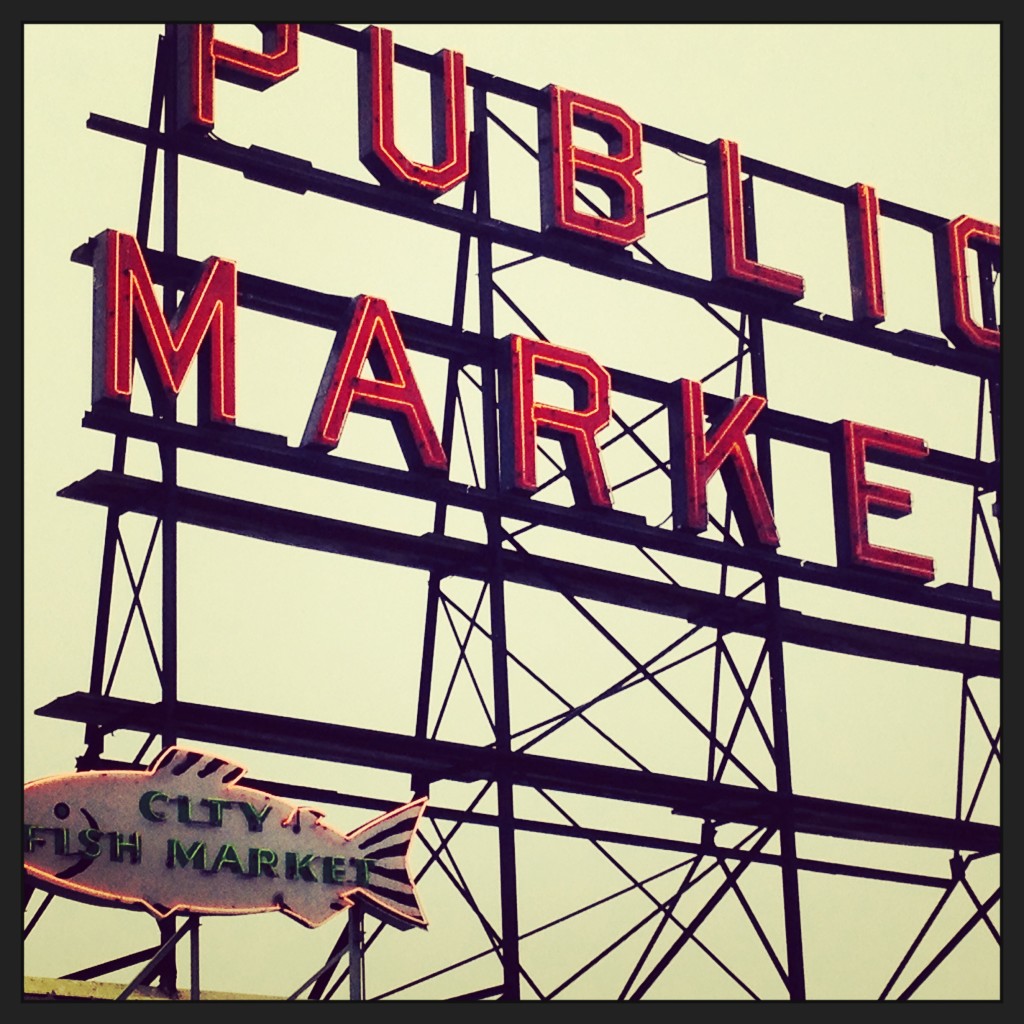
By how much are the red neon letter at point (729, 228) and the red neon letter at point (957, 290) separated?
101 inches

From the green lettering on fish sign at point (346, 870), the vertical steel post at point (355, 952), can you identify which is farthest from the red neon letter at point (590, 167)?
the vertical steel post at point (355, 952)

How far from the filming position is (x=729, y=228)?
1223 inches

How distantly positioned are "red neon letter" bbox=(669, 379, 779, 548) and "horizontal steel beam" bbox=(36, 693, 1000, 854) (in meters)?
2.74

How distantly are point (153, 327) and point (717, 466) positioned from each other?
6.44m

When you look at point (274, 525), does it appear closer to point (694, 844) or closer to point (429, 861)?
point (429, 861)

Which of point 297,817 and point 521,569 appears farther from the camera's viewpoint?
point 521,569

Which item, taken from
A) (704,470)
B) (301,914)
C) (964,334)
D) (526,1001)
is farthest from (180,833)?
(964,334)

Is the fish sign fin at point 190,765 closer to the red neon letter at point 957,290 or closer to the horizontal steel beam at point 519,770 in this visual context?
the horizontal steel beam at point 519,770

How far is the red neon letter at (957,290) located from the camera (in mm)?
32875

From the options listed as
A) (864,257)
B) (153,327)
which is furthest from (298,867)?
(864,257)

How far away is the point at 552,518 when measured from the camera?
28.6m

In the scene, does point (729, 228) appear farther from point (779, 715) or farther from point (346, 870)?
point (346, 870)

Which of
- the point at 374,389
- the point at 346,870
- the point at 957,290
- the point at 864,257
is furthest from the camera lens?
the point at 957,290

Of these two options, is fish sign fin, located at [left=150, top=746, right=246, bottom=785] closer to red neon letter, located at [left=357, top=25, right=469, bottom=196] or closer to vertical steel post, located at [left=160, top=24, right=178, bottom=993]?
vertical steel post, located at [left=160, top=24, right=178, bottom=993]
